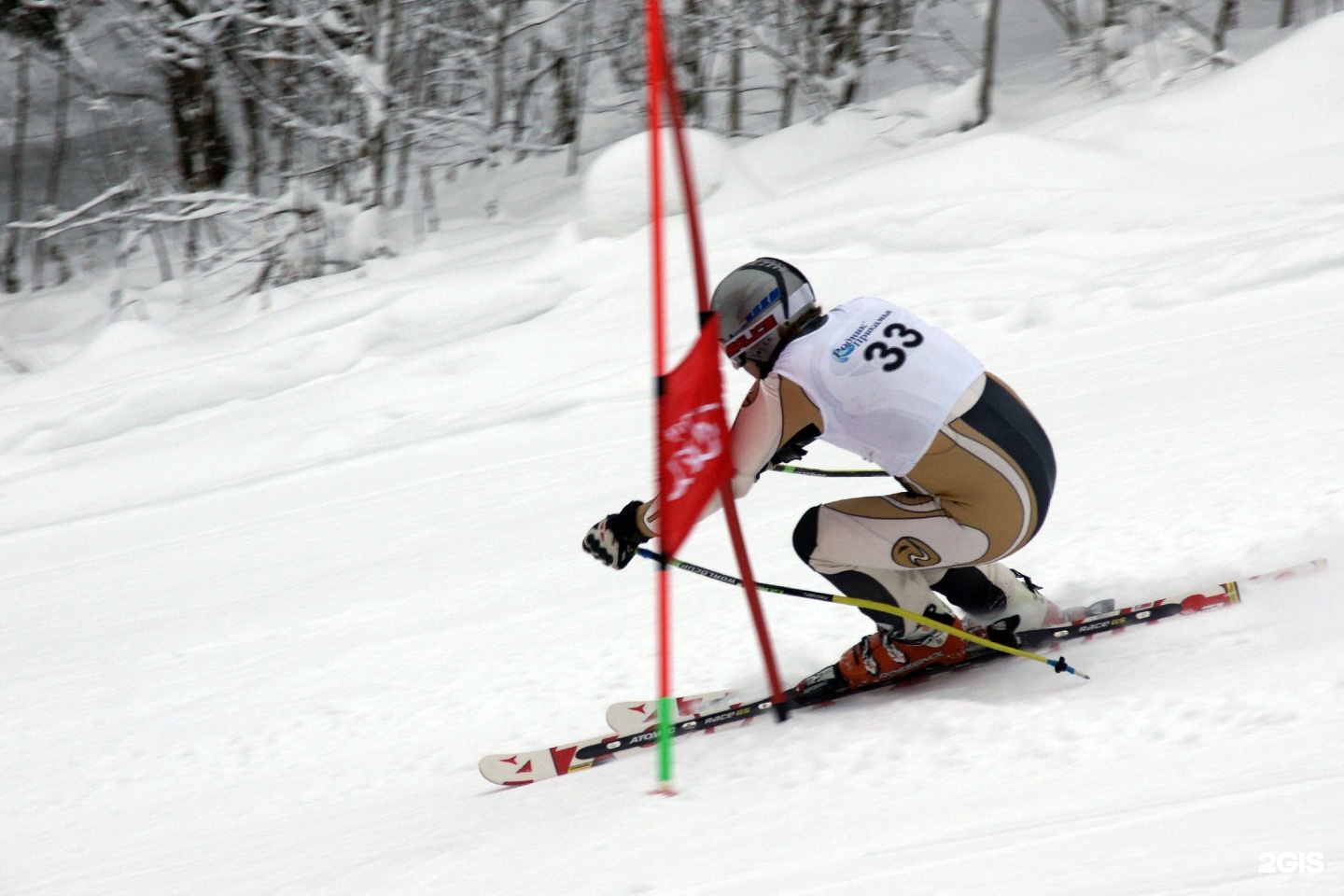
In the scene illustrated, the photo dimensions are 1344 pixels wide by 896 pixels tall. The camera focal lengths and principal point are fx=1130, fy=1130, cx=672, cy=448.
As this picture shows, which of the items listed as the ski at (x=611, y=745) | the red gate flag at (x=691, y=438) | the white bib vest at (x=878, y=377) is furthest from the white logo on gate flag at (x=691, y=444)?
the ski at (x=611, y=745)

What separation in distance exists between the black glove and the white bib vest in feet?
1.80

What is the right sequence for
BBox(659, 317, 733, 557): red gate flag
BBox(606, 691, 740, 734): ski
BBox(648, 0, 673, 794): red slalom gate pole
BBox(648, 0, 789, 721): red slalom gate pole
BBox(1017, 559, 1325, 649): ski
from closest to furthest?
BBox(648, 0, 673, 794): red slalom gate pole, BBox(648, 0, 789, 721): red slalom gate pole, BBox(659, 317, 733, 557): red gate flag, BBox(1017, 559, 1325, 649): ski, BBox(606, 691, 740, 734): ski

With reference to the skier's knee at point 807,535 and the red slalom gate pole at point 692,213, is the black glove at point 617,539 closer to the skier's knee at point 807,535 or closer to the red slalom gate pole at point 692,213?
the red slalom gate pole at point 692,213

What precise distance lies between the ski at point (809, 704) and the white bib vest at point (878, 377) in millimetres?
837

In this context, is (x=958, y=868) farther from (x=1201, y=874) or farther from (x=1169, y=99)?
(x=1169, y=99)

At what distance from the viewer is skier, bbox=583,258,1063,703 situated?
9.46 ft

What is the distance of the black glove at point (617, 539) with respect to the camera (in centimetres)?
296

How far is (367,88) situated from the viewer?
11.4 meters

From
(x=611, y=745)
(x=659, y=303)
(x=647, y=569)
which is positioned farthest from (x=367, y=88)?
(x=659, y=303)

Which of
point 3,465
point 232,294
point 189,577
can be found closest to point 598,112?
point 232,294

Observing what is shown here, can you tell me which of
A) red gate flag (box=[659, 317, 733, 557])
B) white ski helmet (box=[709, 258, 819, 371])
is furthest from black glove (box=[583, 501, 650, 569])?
white ski helmet (box=[709, 258, 819, 371])

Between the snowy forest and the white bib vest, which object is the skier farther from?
the snowy forest

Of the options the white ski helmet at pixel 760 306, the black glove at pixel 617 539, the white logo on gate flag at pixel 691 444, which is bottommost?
the black glove at pixel 617 539

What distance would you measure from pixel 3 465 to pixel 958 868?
8.22 meters
